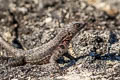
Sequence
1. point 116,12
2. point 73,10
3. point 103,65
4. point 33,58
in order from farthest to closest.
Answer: point 116,12 < point 73,10 < point 33,58 < point 103,65

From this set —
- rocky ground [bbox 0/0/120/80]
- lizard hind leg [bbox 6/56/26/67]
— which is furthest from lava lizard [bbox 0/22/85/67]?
rocky ground [bbox 0/0/120/80]

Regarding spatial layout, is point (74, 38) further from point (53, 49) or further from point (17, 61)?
point (17, 61)

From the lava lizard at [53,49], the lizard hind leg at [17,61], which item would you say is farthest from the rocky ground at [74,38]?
the lava lizard at [53,49]

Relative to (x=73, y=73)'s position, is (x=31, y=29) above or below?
above

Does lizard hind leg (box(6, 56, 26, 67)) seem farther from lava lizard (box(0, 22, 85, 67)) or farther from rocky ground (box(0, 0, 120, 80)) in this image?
rocky ground (box(0, 0, 120, 80))

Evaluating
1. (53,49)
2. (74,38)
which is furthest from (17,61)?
(74,38)

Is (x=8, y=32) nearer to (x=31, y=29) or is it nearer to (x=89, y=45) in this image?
(x=31, y=29)

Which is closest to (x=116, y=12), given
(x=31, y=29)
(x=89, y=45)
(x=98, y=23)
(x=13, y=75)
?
(x=98, y=23)
